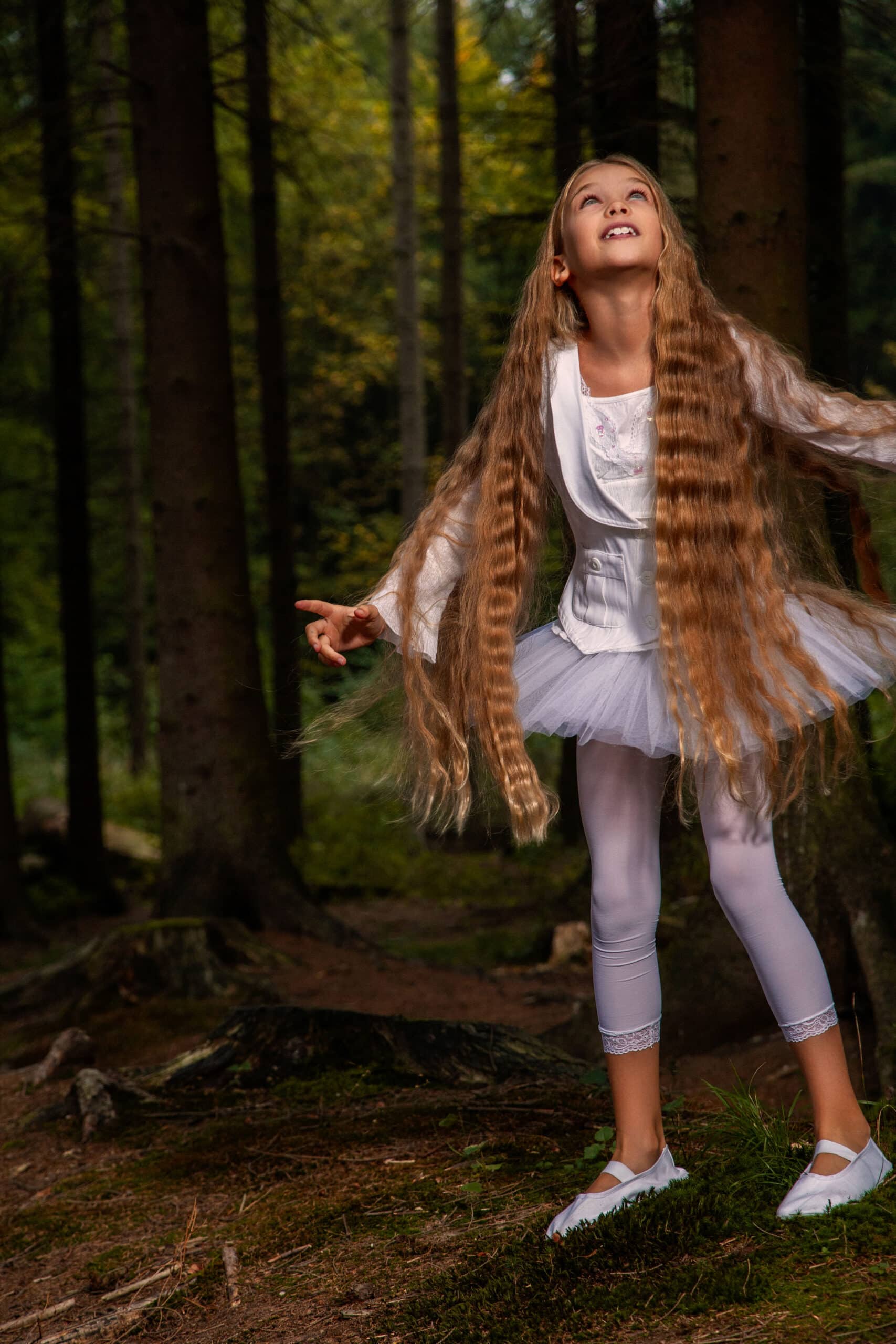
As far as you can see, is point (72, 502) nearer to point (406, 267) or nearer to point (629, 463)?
point (406, 267)

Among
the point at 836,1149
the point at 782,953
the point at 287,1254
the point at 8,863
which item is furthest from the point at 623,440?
the point at 8,863

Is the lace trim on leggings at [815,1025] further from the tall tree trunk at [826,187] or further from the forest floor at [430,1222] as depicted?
the tall tree trunk at [826,187]

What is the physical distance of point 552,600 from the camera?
326 centimetres

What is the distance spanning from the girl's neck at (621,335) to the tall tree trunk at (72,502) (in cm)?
705

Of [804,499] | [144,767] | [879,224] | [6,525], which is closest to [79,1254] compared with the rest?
[804,499]

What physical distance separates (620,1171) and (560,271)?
2109 mm

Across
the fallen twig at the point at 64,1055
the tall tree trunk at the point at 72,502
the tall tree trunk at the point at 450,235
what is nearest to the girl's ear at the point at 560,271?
the fallen twig at the point at 64,1055

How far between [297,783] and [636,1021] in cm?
937

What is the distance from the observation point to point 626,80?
5180mm

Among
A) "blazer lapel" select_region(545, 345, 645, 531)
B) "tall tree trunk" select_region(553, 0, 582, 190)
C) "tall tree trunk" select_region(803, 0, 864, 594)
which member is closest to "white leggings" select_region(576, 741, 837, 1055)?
"blazer lapel" select_region(545, 345, 645, 531)

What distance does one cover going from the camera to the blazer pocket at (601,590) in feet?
9.03

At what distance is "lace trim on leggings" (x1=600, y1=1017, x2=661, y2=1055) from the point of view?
2.74 meters

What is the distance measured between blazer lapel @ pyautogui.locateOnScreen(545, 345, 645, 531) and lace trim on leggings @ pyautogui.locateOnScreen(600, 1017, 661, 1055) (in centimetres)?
114

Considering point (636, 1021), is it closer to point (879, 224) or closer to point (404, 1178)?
point (404, 1178)
